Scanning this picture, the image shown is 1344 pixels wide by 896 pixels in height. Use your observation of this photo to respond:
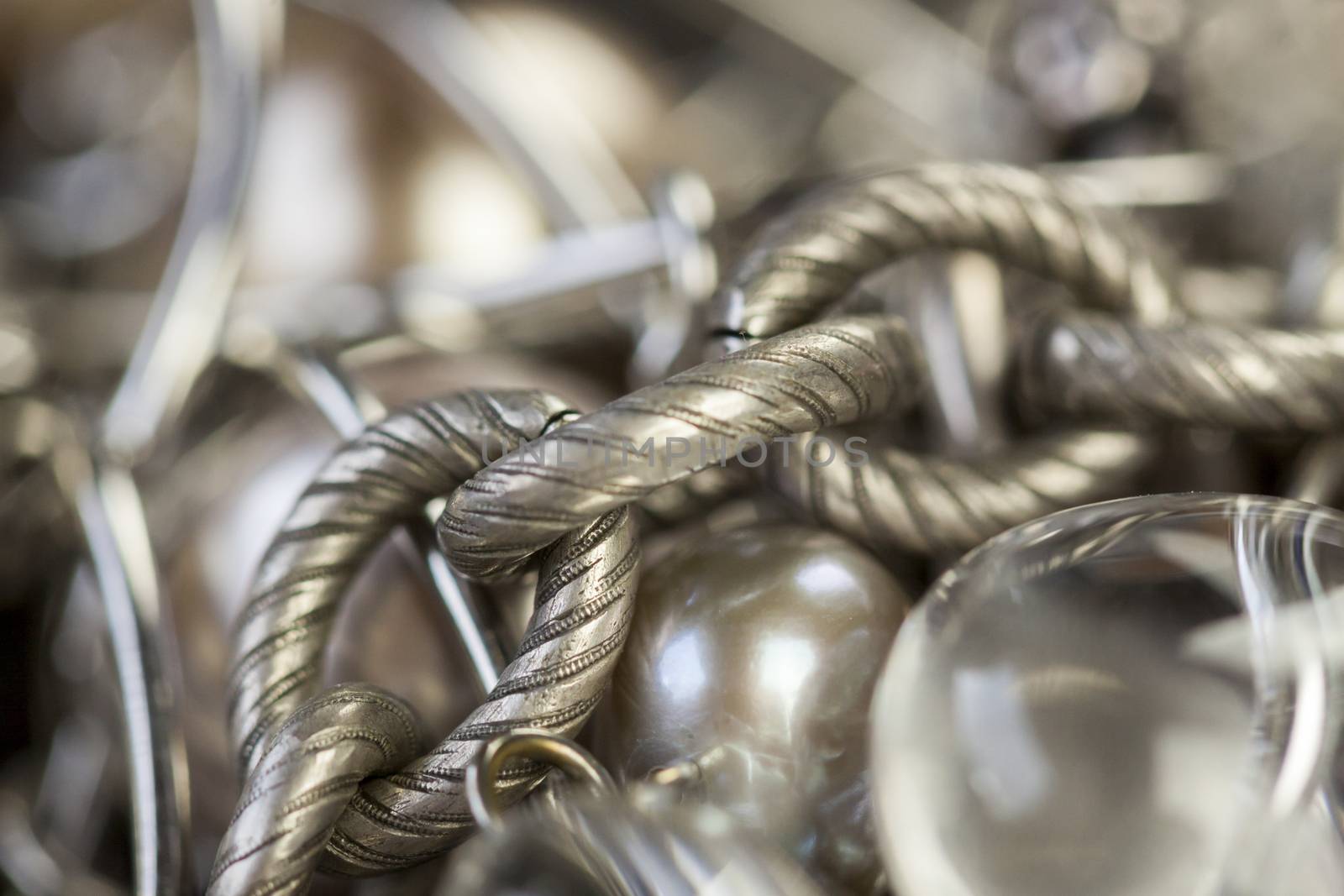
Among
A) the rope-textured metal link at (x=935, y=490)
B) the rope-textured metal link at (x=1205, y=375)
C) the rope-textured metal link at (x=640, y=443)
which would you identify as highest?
the rope-textured metal link at (x=640, y=443)

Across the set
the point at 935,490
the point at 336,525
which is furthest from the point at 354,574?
the point at 935,490

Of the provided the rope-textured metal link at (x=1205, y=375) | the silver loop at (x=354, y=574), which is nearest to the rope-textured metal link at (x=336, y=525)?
the silver loop at (x=354, y=574)

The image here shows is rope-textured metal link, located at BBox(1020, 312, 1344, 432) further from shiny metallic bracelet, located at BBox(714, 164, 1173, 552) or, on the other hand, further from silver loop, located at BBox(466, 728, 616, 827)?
silver loop, located at BBox(466, 728, 616, 827)

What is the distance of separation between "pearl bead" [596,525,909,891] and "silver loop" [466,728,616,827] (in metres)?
0.02

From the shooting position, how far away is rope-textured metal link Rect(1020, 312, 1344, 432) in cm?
22

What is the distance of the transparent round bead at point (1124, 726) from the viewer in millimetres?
148

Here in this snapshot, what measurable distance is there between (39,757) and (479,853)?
26 centimetres

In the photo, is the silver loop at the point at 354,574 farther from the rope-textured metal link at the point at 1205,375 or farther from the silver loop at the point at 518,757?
the rope-textured metal link at the point at 1205,375

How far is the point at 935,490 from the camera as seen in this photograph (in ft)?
0.70

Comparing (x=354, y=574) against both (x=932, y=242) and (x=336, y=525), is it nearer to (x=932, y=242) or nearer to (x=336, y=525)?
(x=336, y=525)

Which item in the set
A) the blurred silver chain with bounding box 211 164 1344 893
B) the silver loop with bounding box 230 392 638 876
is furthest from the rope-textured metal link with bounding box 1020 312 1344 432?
the silver loop with bounding box 230 392 638 876

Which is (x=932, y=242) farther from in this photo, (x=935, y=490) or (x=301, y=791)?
(x=301, y=791)

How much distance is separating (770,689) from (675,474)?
0.04 meters

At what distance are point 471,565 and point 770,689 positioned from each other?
54 millimetres
